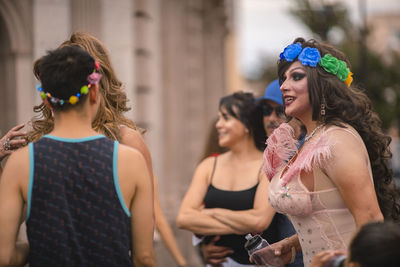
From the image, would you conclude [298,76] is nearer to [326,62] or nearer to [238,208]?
[326,62]

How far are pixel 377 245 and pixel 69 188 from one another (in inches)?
51.5

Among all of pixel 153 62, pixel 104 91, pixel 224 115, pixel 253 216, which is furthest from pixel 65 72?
pixel 153 62

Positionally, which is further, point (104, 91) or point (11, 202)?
point (104, 91)

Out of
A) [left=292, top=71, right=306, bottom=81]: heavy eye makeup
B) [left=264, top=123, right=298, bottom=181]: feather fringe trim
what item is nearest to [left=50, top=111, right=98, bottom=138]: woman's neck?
[left=292, top=71, right=306, bottom=81]: heavy eye makeup

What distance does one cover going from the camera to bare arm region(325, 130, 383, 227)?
10.1ft

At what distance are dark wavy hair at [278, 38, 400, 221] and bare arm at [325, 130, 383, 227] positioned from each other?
0.25 metres

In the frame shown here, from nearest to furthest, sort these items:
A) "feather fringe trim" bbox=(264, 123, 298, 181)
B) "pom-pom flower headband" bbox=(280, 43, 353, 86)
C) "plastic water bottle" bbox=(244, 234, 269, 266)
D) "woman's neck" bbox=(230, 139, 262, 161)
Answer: "pom-pom flower headband" bbox=(280, 43, 353, 86) < "plastic water bottle" bbox=(244, 234, 269, 266) < "feather fringe trim" bbox=(264, 123, 298, 181) < "woman's neck" bbox=(230, 139, 262, 161)

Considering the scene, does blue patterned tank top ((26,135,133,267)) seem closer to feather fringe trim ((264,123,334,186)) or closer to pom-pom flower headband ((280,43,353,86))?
feather fringe trim ((264,123,334,186))

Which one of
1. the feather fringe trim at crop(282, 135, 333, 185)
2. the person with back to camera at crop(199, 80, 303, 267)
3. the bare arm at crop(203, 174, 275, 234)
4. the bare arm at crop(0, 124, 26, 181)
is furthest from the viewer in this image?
the person with back to camera at crop(199, 80, 303, 267)

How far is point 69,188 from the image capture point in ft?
8.73

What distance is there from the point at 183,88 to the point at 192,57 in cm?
90

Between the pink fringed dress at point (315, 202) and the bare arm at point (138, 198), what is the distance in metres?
0.88

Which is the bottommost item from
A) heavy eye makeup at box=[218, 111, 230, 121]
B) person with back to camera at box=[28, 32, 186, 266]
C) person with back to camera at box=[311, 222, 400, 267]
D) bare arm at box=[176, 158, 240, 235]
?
bare arm at box=[176, 158, 240, 235]

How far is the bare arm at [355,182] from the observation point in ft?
10.1
